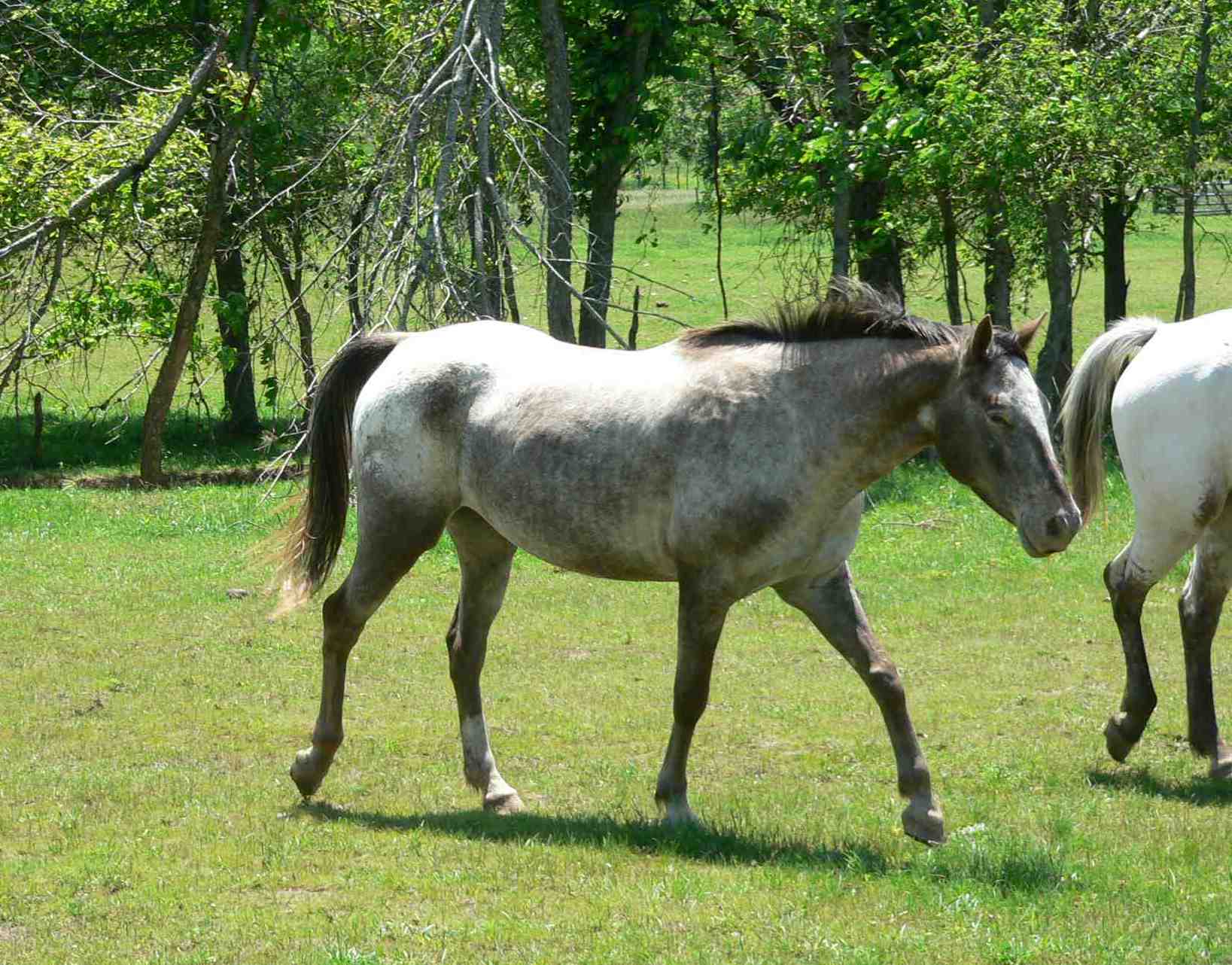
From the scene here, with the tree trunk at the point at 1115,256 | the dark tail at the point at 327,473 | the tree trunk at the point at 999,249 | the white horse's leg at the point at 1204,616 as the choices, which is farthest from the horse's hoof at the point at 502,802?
the tree trunk at the point at 1115,256

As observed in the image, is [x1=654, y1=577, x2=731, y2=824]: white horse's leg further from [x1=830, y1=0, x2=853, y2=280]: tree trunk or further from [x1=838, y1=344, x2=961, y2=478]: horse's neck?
[x1=830, y1=0, x2=853, y2=280]: tree trunk

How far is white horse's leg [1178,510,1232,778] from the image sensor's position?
8.26 metres

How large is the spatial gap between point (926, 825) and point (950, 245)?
16.3 metres

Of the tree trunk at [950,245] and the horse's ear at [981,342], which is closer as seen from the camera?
the horse's ear at [981,342]

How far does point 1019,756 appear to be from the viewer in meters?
8.42

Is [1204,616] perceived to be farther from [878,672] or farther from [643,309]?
[643,309]

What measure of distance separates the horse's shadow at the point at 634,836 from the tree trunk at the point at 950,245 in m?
13.5

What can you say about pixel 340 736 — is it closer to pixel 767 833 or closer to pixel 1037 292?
pixel 767 833

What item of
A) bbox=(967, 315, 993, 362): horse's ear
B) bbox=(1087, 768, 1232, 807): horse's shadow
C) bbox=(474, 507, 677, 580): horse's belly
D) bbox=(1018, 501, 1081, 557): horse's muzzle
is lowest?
bbox=(1087, 768, 1232, 807): horse's shadow

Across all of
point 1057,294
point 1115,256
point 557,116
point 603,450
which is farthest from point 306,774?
point 1115,256

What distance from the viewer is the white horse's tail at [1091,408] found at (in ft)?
29.2

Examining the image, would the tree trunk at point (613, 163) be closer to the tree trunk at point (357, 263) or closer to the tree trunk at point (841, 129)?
the tree trunk at point (841, 129)

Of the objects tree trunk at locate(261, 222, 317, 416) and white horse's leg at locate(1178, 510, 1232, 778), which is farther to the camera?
tree trunk at locate(261, 222, 317, 416)

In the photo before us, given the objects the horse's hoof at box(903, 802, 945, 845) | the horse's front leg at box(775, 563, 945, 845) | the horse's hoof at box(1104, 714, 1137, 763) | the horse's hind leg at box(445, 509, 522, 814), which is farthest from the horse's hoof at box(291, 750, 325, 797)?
the horse's hoof at box(1104, 714, 1137, 763)
